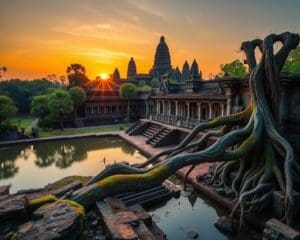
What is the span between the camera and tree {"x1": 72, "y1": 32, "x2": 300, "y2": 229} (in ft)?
31.7

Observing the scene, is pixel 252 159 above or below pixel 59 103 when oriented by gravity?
below

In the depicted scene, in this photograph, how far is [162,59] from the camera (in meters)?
70.9

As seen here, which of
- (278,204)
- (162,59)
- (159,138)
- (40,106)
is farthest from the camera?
(162,59)

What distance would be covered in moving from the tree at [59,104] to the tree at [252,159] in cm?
2556

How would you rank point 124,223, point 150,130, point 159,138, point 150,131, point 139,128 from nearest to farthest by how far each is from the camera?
point 124,223 → point 159,138 → point 150,131 → point 150,130 → point 139,128

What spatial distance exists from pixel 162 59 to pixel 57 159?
2109 inches

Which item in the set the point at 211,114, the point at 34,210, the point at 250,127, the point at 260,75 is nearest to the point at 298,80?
the point at 260,75

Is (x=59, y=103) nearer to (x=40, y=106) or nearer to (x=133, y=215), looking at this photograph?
(x=40, y=106)

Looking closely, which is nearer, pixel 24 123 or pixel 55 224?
pixel 55 224

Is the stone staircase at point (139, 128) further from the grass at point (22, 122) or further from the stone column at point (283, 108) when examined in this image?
the stone column at point (283, 108)

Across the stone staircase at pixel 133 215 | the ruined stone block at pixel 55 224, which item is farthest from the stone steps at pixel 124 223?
the ruined stone block at pixel 55 224

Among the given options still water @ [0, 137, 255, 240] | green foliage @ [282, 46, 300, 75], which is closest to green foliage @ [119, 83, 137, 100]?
still water @ [0, 137, 255, 240]

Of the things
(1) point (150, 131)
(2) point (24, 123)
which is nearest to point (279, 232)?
(1) point (150, 131)

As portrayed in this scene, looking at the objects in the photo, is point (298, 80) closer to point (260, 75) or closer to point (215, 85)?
point (260, 75)
